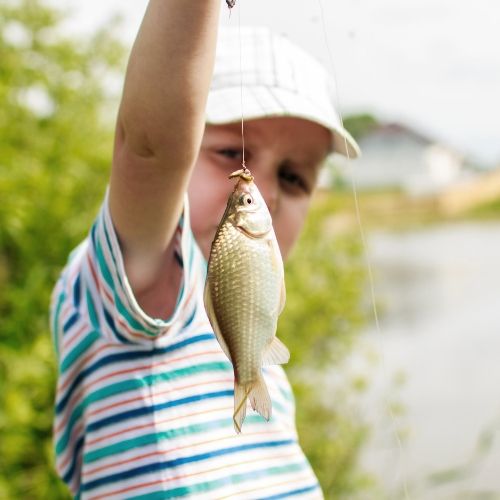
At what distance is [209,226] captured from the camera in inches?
54.6

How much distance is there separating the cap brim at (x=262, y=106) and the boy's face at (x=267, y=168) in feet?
0.13

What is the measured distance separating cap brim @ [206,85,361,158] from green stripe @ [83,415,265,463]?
1.74 feet

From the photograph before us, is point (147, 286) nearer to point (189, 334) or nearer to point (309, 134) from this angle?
point (189, 334)

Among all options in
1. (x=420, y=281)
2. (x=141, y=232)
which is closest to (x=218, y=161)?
(x=141, y=232)

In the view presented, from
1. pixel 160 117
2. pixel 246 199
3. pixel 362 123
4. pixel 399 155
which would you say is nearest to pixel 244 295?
pixel 246 199

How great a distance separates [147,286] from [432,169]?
35.3 m

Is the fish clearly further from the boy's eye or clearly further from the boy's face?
the boy's eye

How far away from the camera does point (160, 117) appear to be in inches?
41.8

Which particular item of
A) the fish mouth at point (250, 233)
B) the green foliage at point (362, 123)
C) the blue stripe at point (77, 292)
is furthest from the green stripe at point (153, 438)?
the green foliage at point (362, 123)

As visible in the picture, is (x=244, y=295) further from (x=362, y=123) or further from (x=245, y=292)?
(x=362, y=123)

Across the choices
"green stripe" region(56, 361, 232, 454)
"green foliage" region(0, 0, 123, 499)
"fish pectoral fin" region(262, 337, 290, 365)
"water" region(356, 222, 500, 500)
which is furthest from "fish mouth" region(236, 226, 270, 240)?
"green foliage" region(0, 0, 123, 499)

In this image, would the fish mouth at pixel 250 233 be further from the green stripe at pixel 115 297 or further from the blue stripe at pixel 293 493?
the blue stripe at pixel 293 493

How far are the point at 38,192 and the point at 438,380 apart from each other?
3.47m

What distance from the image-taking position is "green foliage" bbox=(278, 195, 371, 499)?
3443 millimetres
